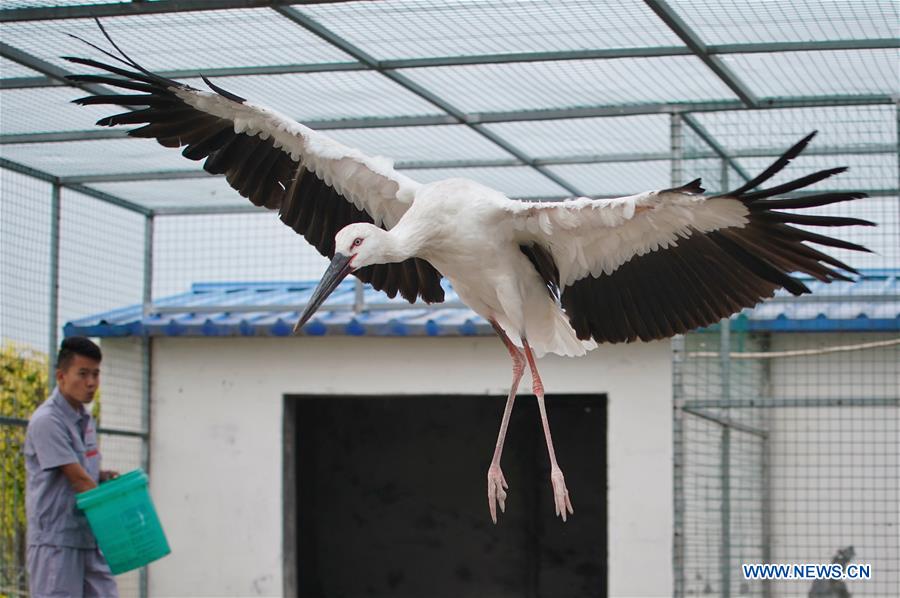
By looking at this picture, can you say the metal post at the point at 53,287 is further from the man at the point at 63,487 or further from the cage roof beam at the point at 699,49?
the cage roof beam at the point at 699,49

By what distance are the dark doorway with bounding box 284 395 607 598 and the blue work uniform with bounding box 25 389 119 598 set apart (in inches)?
179

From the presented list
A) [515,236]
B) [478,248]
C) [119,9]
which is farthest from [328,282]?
[119,9]

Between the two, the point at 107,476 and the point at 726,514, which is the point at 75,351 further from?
the point at 726,514

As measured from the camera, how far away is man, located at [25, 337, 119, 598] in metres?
6.77

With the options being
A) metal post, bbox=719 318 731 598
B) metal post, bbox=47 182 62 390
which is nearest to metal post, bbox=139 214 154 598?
metal post, bbox=47 182 62 390

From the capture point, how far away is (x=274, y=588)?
9.52m

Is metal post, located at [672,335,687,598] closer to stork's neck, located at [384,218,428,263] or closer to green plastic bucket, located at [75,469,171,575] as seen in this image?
stork's neck, located at [384,218,428,263]

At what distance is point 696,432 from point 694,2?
2.94 metres

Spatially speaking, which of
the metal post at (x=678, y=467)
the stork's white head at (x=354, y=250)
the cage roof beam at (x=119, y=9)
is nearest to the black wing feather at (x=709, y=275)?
the stork's white head at (x=354, y=250)

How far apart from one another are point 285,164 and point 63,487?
2085 mm

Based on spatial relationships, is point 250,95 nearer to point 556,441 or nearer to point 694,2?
point 694,2

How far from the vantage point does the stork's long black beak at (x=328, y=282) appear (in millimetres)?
5074

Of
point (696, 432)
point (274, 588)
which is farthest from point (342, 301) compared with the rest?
point (696, 432)

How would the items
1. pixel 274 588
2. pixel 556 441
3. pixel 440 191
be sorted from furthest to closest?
pixel 556 441
pixel 274 588
pixel 440 191
